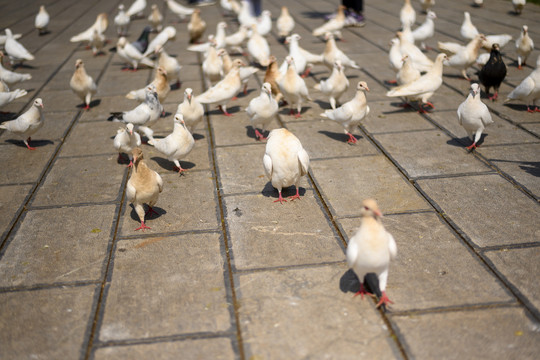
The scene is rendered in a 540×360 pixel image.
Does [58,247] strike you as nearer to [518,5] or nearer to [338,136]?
[338,136]

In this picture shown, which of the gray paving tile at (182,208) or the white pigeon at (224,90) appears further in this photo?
the white pigeon at (224,90)

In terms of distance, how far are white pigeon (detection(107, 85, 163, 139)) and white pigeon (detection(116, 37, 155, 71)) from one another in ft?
13.8

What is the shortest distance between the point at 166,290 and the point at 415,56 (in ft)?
24.2

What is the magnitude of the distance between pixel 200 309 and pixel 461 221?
9.42 ft

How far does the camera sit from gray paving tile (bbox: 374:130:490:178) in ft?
21.5

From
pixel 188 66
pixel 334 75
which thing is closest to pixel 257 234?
pixel 334 75

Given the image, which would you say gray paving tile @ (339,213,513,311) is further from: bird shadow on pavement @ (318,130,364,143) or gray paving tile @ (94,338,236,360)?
bird shadow on pavement @ (318,130,364,143)

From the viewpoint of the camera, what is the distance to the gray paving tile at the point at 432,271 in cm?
420

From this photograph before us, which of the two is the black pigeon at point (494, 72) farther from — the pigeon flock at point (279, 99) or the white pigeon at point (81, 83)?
the white pigeon at point (81, 83)

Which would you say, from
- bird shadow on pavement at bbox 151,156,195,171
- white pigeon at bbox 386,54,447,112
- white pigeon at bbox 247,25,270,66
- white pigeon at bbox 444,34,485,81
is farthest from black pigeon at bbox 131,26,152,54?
white pigeon at bbox 444,34,485,81

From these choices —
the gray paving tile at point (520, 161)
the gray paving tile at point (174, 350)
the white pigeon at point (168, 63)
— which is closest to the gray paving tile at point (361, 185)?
the gray paving tile at point (520, 161)

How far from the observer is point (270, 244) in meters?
5.09

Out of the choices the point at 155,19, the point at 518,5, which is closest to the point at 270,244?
the point at 155,19

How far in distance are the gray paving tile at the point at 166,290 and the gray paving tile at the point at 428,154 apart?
2.95 metres
